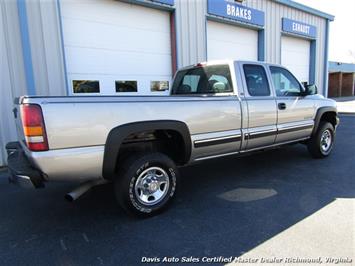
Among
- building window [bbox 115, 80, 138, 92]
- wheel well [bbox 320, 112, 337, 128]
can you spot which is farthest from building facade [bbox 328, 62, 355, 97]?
building window [bbox 115, 80, 138, 92]

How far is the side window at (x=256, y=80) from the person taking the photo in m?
4.26

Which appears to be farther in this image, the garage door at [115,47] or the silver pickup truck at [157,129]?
the garage door at [115,47]

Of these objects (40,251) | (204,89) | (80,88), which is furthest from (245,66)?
(80,88)

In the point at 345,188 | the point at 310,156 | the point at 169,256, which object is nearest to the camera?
the point at 169,256

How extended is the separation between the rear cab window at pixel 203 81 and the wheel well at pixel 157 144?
120 centimetres

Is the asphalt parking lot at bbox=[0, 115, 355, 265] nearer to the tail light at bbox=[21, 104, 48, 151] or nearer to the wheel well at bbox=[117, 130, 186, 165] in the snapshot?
the wheel well at bbox=[117, 130, 186, 165]

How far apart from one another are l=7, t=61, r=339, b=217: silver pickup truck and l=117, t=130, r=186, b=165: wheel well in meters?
0.01

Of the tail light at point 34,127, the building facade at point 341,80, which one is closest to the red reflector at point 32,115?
the tail light at point 34,127

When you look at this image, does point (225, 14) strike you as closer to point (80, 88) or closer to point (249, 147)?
point (80, 88)

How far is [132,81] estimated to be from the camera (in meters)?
7.58

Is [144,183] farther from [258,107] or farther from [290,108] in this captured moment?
[290,108]

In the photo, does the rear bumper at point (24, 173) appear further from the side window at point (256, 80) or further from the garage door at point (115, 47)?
the garage door at point (115, 47)

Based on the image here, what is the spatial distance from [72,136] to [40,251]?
117 centimetres

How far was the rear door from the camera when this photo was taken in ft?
13.5
